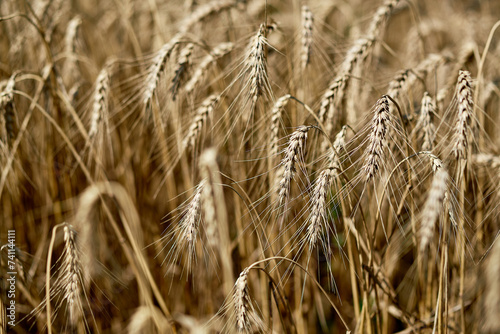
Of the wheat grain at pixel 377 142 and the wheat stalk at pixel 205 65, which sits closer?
the wheat grain at pixel 377 142

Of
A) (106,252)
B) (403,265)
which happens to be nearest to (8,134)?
(106,252)

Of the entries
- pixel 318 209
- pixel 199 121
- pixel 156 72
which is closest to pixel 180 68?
pixel 156 72

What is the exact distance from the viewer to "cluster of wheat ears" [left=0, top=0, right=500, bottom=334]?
Result: 1.09m

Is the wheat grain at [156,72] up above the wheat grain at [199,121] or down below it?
above

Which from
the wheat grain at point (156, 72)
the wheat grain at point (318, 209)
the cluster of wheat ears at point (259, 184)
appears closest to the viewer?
the wheat grain at point (318, 209)

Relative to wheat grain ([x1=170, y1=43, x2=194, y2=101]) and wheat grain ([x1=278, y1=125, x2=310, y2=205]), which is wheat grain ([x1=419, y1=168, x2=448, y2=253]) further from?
wheat grain ([x1=170, y1=43, x2=194, y2=101])

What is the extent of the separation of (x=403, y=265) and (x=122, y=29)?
2.66 meters

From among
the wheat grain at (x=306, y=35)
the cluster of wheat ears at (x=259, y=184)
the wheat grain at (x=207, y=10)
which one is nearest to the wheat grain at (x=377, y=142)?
the cluster of wheat ears at (x=259, y=184)

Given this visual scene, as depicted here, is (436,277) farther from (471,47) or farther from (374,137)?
(471,47)

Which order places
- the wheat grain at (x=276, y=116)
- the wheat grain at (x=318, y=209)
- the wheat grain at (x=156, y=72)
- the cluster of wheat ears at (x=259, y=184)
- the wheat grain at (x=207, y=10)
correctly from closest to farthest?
1. the wheat grain at (x=318, y=209)
2. the cluster of wheat ears at (x=259, y=184)
3. the wheat grain at (x=276, y=116)
4. the wheat grain at (x=156, y=72)
5. the wheat grain at (x=207, y=10)

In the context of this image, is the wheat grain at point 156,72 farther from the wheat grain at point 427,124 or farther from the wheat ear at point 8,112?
the wheat grain at point 427,124

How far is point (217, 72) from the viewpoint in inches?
70.9

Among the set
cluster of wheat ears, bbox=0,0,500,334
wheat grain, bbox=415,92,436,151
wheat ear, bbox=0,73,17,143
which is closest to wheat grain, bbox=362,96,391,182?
cluster of wheat ears, bbox=0,0,500,334

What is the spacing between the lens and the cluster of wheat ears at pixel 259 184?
1091mm
